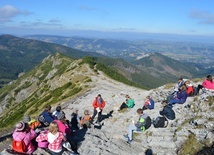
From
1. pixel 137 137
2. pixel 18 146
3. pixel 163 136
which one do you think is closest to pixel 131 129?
A: pixel 137 137

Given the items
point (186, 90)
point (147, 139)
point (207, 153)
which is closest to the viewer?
point (207, 153)

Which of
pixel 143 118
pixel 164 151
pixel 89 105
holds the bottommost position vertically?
pixel 89 105

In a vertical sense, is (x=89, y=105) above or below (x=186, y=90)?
below

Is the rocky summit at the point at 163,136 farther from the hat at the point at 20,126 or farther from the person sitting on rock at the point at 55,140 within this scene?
the hat at the point at 20,126

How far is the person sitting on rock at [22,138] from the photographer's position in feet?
54.1

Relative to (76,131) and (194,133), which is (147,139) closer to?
(194,133)

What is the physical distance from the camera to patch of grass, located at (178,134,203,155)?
2078cm

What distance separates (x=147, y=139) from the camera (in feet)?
80.5

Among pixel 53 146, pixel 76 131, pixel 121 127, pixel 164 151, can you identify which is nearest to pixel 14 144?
pixel 53 146

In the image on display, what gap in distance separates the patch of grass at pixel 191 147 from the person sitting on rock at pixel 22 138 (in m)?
11.8

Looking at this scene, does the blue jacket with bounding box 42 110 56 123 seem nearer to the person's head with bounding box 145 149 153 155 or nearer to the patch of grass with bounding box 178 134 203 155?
the person's head with bounding box 145 149 153 155

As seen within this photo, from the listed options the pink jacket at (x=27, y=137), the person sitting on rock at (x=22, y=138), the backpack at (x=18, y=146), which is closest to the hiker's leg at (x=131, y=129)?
the pink jacket at (x=27, y=137)

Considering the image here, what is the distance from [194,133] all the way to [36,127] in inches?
545

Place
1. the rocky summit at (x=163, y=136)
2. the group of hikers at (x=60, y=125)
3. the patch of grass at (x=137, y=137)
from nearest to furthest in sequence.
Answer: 1. the group of hikers at (x=60, y=125)
2. the rocky summit at (x=163, y=136)
3. the patch of grass at (x=137, y=137)
